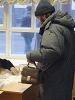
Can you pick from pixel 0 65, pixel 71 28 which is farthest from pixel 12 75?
pixel 71 28

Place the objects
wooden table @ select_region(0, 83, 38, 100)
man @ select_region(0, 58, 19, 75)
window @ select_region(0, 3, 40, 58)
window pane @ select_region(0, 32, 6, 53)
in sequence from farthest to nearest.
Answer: window pane @ select_region(0, 32, 6, 53) → window @ select_region(0, 3, 40, 58) → man @ select_region(0, 58, 19, 75) → wooden table @ select_region(0, 83, 38, 100)

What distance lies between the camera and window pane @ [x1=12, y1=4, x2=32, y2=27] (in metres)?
3.99

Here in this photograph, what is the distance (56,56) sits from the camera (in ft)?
7.09

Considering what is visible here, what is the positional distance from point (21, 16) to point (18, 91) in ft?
6.31

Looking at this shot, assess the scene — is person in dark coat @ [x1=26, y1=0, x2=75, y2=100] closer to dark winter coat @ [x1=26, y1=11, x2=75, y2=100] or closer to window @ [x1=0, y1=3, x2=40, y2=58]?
dark winter coat @ [x1=26, y1=11, x2=75, y2=100]

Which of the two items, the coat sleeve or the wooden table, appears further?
the wooden table

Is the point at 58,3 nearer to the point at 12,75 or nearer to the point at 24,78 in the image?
the point at 12,75

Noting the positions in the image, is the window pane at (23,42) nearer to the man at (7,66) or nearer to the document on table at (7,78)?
the man at (7,66)

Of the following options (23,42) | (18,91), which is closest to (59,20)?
(18,91)

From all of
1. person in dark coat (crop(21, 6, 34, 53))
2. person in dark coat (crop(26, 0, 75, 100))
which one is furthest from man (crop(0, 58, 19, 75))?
person in dark coat (crop(21, 6, 34, 53))

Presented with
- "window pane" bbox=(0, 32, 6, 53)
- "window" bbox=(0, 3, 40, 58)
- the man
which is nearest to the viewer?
the man

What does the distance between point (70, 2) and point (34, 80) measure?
1696 mm

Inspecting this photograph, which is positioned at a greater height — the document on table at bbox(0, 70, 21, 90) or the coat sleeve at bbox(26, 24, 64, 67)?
the coat sleeve at bbox(26, 24, 64, 67)

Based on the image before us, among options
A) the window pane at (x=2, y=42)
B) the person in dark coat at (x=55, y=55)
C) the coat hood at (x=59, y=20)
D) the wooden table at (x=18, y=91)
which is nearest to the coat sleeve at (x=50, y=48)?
the person in dark coat at (x=55, y=55)
